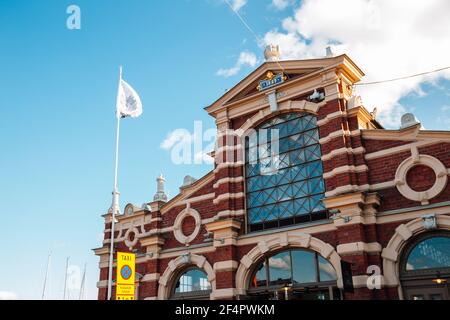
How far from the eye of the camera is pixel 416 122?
1753cm

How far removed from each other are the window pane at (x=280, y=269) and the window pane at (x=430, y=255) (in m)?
4.77

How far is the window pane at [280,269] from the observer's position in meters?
18.5

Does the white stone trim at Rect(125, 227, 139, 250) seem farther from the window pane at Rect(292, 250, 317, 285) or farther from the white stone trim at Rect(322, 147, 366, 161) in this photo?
the white stone trim at Rect(322, 147, 366, 161)

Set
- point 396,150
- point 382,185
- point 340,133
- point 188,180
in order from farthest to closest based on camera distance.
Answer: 1. point 188,180
2. point 340,133
3. point 396,150
4. point 382,185

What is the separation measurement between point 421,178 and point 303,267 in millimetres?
5823

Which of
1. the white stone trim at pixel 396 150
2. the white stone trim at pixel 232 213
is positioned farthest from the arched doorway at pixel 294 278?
the white stone trim at pixel 396 150

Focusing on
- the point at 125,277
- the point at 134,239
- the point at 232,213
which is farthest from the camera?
the point at 134,239

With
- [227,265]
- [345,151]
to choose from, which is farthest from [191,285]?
[345,151]

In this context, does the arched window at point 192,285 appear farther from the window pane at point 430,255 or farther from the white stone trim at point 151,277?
the window pane at point 430,255

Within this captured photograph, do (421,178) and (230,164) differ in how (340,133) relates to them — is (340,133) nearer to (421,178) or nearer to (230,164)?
(421,178)

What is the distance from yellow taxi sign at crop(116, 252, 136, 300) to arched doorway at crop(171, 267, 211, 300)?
3.45 meters

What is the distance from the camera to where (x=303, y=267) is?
18125 millimetres
